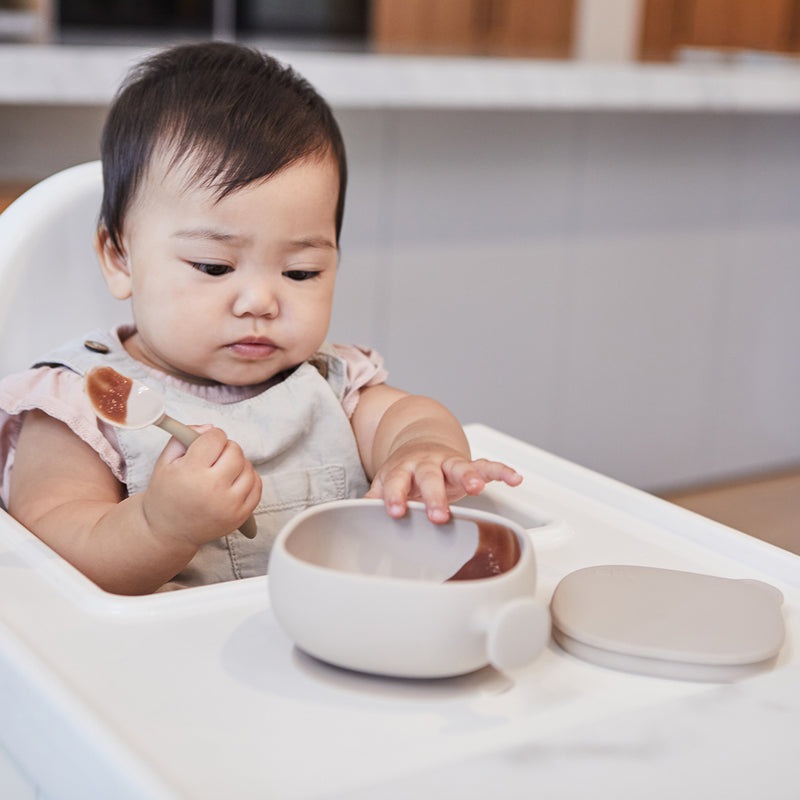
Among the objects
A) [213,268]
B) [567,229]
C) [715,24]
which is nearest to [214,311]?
[213,268]

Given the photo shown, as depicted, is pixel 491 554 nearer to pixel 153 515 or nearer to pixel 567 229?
pixel 153 515

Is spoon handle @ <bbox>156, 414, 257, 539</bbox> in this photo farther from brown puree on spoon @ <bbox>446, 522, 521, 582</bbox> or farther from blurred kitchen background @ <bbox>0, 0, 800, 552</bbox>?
blurred kitchen background @ <bbox>0, 0, 800, 552</bbox>

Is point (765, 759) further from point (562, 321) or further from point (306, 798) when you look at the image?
point (562, 321)

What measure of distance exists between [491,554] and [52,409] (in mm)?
339

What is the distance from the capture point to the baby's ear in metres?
0.77

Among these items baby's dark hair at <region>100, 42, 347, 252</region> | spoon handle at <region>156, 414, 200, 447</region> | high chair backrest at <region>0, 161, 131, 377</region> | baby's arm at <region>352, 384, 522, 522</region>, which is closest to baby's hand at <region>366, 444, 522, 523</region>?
baby's arm at <region>352, 384, 522, 522</region>

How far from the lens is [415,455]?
2.03 feet

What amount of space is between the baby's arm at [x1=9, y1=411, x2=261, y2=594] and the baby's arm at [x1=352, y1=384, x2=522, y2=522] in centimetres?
8

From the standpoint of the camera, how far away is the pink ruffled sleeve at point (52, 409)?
691mm

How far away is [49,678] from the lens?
413 millimetres

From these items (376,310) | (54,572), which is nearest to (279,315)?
(54,572)

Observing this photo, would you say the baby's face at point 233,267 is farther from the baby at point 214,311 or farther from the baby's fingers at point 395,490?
the baby's fingers at point 395,490

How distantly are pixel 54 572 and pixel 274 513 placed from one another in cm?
24

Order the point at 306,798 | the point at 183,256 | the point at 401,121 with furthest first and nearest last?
1. the point at 401,121
2. the point at 183,256
3. the point at 306,798
